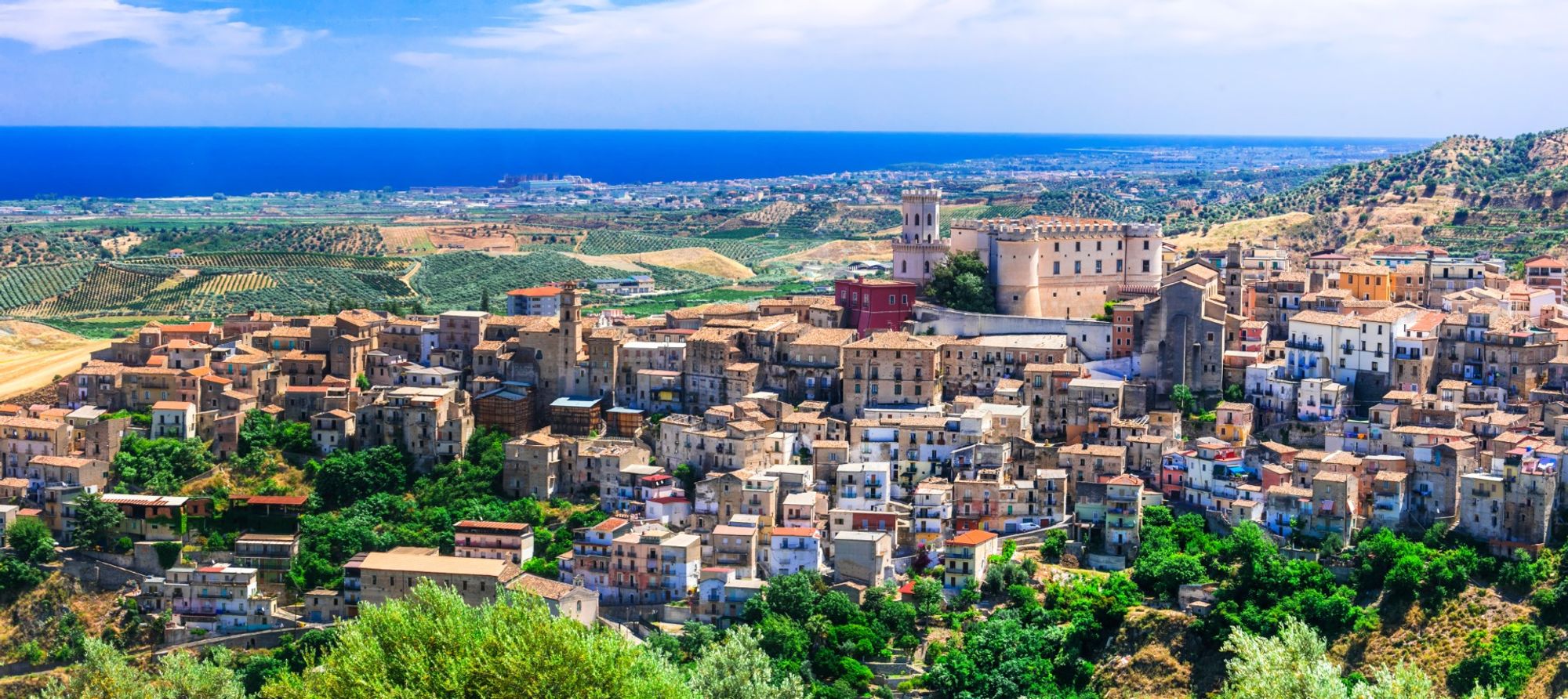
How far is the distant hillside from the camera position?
Answer: 2827 inches

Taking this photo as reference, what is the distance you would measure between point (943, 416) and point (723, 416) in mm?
5298

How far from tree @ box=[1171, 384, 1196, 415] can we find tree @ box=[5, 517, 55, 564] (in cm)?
2665

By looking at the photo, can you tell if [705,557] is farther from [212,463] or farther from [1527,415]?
[1527,415]

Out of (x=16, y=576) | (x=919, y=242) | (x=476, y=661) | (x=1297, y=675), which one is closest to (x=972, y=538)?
(x=1297, y=675)

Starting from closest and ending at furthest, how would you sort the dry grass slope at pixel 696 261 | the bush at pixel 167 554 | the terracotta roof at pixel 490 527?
the terracotta roof at pixel 490 527 → the bush at pixel 167 554 → the dry grass slope at pixel 696 261

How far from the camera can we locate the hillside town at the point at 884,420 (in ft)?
127

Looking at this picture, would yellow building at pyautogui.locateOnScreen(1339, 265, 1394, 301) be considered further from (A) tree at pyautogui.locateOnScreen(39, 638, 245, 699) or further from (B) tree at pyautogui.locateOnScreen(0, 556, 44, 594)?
(B) tree at pyautogui.locateOnScreen(0, 556, 44, 594)

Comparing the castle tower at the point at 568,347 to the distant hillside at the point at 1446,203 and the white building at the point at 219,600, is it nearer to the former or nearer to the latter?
the white building at the point at 219,600

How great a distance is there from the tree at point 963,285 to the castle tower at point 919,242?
4.65 ft

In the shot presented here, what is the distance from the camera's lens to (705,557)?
130ft

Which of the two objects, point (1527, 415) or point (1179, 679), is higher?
point (1527, 415)

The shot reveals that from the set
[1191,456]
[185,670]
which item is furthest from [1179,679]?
[185,670]

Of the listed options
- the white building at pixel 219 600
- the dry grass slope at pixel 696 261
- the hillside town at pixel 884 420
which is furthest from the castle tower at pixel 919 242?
the dry grass slope at pixel 696 261

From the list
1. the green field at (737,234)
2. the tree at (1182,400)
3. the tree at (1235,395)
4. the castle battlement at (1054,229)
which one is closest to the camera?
the tree at (1182,400)
